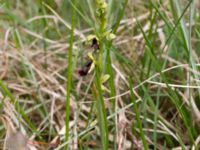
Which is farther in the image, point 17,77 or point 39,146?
point 17,77

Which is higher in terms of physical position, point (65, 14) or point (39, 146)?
point (65, 14)

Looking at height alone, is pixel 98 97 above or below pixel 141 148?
above

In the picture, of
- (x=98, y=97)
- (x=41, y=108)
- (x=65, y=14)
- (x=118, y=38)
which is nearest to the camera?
(x=98, y=97)

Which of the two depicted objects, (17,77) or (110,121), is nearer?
(110,121)

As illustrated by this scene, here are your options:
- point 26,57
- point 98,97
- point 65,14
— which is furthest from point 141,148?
point 65,14

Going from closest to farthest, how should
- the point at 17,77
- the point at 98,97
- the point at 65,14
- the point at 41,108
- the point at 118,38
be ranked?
the point at 98,97, the point at 41,108, the point at 17,77, the point at 118,38, the point at 65,14

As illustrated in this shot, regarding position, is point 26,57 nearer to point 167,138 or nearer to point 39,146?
point 39,146

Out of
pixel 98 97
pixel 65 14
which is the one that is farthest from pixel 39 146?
pixel 65 14

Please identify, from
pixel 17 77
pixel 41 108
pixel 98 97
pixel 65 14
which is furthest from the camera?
pixel 65 14

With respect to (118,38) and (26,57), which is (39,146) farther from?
(118,38)
